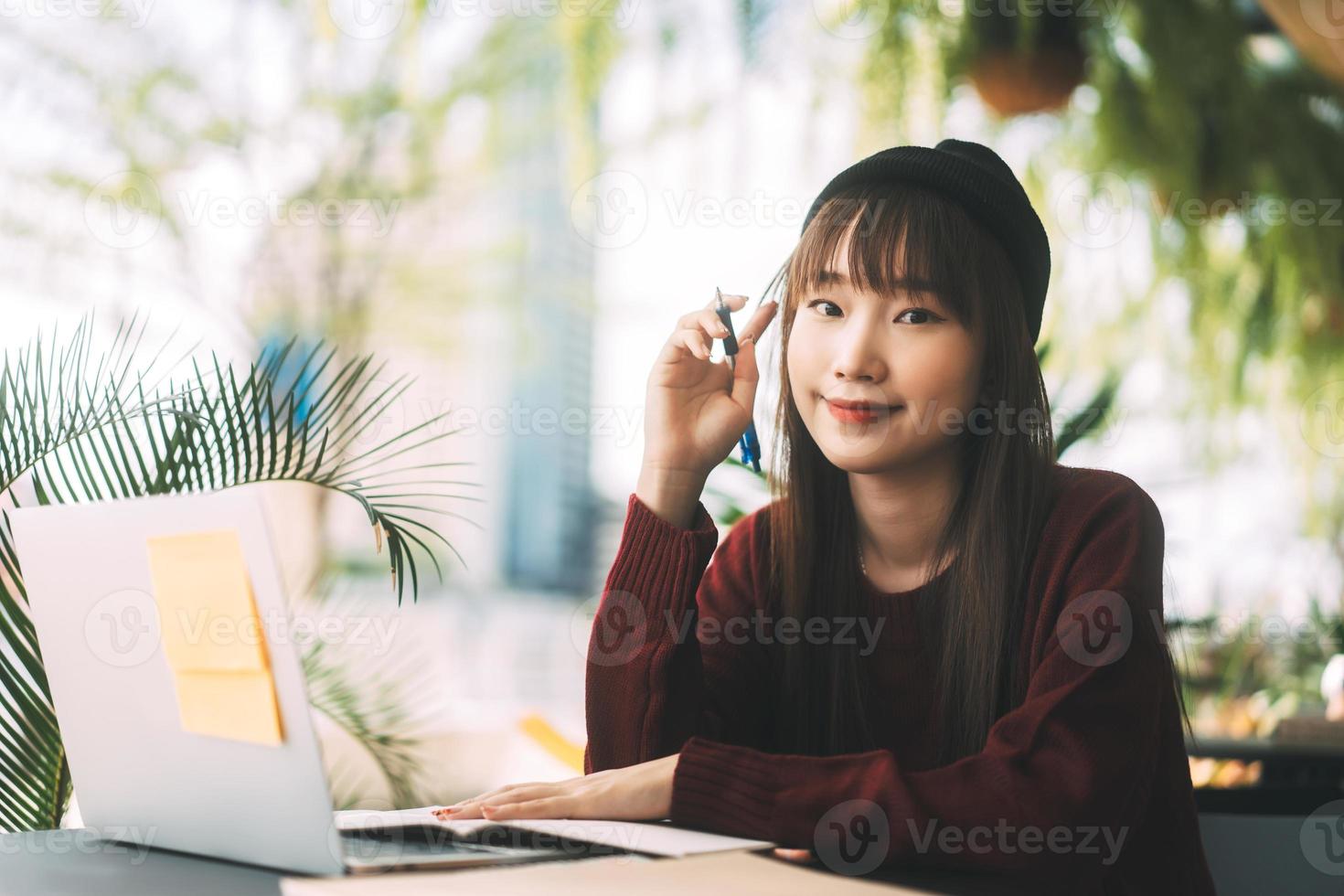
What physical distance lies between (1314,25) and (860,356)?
1363 millimetres

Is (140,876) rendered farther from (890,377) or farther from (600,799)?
(890,377)

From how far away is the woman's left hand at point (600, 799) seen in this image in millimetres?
795

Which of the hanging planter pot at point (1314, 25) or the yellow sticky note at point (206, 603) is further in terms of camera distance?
the hanging planter pot at point (1314, 25)

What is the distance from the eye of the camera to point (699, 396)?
3.82 feet

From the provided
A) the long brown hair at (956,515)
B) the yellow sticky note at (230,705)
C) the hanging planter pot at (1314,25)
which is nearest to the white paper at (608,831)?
the yellow sticky note at (230,705)

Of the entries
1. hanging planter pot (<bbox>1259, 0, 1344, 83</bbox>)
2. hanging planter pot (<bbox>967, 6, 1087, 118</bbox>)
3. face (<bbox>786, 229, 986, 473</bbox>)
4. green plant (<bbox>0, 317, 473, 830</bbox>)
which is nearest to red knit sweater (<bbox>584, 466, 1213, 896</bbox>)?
face (<bbox>786, 229, 986, 473</bbox>)

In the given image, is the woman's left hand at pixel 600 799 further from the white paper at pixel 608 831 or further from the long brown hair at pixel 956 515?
the long brown hair at pixel 956 515

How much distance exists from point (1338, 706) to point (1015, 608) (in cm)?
207

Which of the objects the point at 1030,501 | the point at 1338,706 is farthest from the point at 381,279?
the point at 1030,501

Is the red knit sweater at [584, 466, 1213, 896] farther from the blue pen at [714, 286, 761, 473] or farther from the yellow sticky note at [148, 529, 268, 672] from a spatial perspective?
the yellow sticky note at [148, 529, 268, 672]

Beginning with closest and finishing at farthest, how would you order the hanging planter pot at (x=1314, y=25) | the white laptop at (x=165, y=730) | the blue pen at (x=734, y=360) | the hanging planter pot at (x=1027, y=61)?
the white laptop at (x=165, y=730) → the blue pen at (x=734, y=360) → the hanging planter pot at (x=1314, y=25) → the hanging planter pot at (x=1027, y=61)

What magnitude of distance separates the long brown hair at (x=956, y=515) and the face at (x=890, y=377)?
2cm

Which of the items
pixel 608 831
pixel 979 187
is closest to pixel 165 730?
pixel 608 831

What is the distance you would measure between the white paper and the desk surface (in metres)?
0.07
